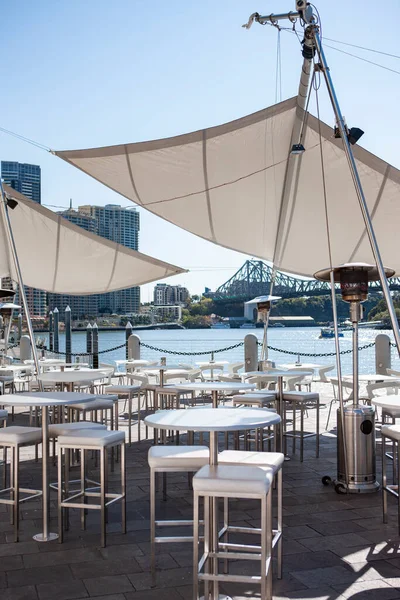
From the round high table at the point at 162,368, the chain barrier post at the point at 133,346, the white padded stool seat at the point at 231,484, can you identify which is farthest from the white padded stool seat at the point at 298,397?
the chain barrier post at the point at 133,346

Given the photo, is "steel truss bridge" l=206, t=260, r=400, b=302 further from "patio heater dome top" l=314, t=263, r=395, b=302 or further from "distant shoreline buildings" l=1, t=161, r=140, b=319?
"patio heater dome top" l=314, t=263, r=395, b=302

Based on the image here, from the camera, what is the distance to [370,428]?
448 cm

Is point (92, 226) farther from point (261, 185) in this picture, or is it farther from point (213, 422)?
point (213, 422)

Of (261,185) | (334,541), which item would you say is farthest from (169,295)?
(334,541)


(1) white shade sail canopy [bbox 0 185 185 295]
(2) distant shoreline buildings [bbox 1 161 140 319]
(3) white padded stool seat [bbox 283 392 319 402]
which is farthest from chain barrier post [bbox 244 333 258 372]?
(3) white padded stool seat [bbox 283 392 319 402]

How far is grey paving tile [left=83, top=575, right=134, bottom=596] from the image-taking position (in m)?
2.77

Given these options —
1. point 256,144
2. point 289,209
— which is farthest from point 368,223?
point 289,209

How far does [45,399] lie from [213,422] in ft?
3.96

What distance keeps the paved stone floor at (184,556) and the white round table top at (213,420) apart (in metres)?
0.75

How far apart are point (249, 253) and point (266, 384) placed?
198cm

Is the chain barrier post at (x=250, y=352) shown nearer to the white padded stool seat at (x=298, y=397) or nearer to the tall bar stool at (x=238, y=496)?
the white padded stool seat at (x=298, y=397)

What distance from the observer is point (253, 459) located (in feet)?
9.53

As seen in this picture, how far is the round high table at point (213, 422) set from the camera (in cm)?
266

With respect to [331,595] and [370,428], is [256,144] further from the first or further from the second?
[331,595]
